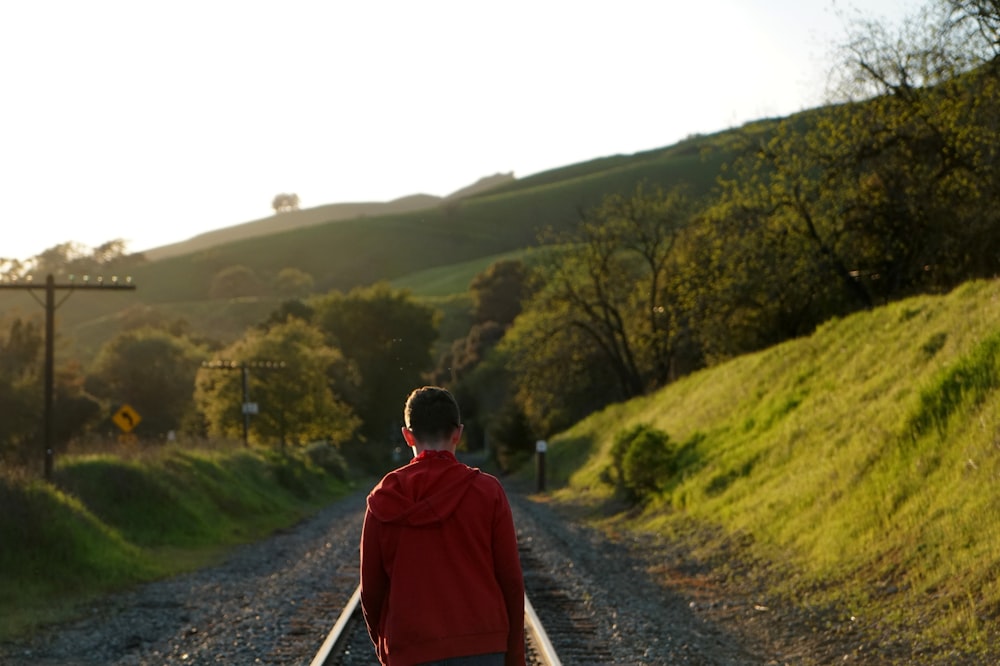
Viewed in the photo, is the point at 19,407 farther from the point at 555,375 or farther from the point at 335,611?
the point at 335,611

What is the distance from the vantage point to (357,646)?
35.0ft

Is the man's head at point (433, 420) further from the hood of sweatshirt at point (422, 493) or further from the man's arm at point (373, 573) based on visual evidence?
the man's arm at point (373, 573)

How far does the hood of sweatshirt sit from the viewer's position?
4.38m

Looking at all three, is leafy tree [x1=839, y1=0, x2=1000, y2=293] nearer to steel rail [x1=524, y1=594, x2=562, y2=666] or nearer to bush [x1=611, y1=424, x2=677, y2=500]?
bush [x1=611, y1=424, x2=677, y2=500]

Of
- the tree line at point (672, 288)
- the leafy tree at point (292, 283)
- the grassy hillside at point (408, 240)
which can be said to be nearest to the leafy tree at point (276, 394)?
the tree line at point (672, 288)

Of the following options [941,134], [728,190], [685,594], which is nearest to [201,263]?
[728,190]

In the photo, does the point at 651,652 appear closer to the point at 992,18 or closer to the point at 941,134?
the point at 992,18

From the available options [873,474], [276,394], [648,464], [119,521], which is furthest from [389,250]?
[873,474]

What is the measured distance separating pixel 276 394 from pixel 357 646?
178 feet

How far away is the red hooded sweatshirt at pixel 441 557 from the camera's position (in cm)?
441

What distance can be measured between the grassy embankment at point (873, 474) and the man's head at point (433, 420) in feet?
23.1

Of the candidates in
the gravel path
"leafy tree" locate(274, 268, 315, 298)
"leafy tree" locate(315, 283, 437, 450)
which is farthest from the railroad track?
"leafy tree" locate(274, 268, 315, 298)

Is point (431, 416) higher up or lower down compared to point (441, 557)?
higher up

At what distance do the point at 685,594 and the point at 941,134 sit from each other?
18889mm
